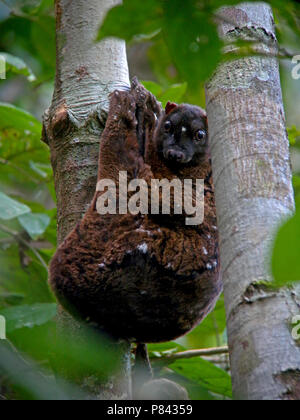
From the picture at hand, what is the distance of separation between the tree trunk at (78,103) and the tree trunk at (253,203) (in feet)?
3.48

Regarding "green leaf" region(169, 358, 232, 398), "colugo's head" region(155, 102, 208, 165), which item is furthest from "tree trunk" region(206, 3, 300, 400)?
"green leaf" region(169, 358, 232, 398)

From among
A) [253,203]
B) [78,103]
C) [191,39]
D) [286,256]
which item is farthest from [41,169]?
[286,256]

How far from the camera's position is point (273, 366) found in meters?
1.67

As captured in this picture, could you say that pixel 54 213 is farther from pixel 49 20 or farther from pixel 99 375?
pixel 99 375

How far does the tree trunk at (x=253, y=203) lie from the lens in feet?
5.53

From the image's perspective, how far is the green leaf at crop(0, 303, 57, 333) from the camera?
329 centimetres

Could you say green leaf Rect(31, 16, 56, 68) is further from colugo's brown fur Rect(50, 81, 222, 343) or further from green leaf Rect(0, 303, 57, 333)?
green leaf Rect(0, 303, 57, 333)

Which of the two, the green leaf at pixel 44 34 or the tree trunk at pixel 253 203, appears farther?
the green leaf at pixel 44 34

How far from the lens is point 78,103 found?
3311mm

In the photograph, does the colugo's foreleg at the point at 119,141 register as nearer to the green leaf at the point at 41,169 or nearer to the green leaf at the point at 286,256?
the green leaf at the point at 41,169

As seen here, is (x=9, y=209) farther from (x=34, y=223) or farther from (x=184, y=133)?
(x=184, y=133)

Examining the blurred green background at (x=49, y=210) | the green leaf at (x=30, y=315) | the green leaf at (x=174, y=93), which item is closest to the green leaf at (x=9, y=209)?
the blurred green background at (x=49, y=210)

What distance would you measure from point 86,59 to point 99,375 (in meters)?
1.79

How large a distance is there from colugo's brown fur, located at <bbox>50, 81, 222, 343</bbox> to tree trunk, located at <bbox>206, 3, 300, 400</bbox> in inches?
39.4
